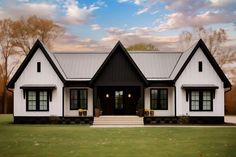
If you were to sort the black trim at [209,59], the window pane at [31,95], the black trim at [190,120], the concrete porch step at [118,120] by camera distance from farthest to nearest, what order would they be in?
the window pane at [31,95] → the black trim at [209,59] → the black trim at [190,120] → the concrete porch step at [118,120]

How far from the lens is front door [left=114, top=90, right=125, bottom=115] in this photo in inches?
1384

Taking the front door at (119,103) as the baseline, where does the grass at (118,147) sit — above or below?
below

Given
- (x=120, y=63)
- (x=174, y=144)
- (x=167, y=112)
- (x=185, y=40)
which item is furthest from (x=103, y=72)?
(x=185, y=40)

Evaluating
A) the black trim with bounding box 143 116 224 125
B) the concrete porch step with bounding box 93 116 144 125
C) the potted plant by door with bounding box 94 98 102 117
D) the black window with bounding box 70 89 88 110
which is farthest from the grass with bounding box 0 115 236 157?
the black window with bounding box 70 89 88 110

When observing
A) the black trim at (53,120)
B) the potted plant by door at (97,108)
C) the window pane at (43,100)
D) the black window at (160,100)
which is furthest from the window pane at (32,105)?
the black window at (160,100)

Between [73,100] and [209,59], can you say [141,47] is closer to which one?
[209,59]

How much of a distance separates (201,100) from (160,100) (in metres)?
3.47

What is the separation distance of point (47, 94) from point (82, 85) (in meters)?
3.02

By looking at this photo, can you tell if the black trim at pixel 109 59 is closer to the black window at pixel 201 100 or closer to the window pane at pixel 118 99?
the window pane at pixel 118 99

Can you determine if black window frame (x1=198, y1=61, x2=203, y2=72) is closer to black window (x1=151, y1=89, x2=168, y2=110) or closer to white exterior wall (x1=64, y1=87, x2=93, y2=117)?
black window (x1=151, y1=89, x2=168, y2=110)

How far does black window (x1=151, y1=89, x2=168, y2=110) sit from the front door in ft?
10.2

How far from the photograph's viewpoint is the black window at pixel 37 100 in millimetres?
32438

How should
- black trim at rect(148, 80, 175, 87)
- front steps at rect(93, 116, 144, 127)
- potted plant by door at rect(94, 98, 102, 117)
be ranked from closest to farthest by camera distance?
1. front steps at rect(93, 116, 144, 127)
2. potted plant by door at rect(94, 98, 102, 117)
3. black trim at rect(148, 80, 175, 87)

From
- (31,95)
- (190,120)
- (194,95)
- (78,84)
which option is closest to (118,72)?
(78,84)
